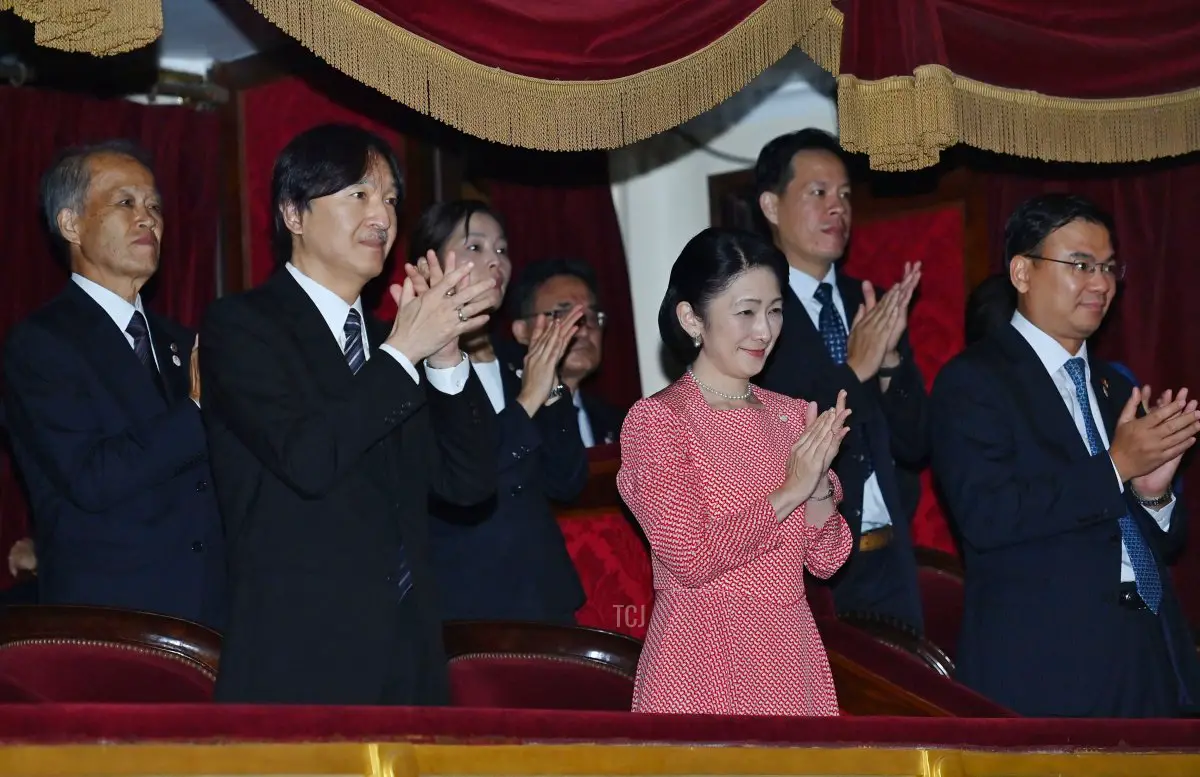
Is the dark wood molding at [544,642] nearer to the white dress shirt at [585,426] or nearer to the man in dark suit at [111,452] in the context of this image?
the man in dark suit at [111,452]

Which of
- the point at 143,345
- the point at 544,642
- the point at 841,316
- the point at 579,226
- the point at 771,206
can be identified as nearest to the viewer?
the point at 544,642

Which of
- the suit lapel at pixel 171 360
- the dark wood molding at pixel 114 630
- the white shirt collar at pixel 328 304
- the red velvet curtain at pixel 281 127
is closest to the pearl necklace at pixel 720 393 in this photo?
the white shirt collar at pixel 328 304

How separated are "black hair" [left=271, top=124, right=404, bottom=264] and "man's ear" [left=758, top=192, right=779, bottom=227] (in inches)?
60.1

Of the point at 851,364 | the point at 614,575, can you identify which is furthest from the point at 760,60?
the point at 614,575

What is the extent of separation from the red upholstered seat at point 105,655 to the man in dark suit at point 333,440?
0.30m

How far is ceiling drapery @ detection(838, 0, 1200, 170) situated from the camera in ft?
10.6

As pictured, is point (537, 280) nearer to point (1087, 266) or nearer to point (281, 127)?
point (281, 127)

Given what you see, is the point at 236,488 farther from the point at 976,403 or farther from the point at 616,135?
the point at 976,403

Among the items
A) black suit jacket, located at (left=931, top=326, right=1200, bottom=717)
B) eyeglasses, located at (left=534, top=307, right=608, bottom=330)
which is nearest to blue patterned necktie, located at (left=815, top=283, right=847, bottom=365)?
black suit jacket, located at (left=931, top=326, right=1200, bottom=717)

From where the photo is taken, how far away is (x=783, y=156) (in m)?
4.00

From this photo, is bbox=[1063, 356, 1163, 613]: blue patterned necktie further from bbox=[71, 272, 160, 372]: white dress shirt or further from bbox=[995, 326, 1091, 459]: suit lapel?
bbox=[71, 272, 160, 372]: white dress shirt

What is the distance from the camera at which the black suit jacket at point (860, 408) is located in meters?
3.51

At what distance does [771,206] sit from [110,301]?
1.53 metres

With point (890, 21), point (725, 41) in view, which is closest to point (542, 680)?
point (725, 41)
